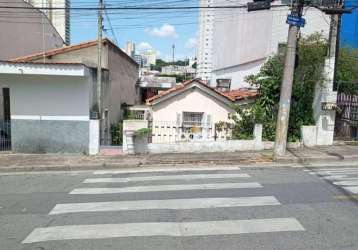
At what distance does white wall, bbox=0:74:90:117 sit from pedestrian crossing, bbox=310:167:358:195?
8.21 m

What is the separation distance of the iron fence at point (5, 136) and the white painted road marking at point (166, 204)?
7.92m

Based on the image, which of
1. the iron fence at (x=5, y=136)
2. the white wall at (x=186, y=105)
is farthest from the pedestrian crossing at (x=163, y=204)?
the white wall at (x=186, y=105)

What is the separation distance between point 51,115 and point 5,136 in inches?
88.2

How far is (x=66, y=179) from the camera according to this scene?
30.4 ft

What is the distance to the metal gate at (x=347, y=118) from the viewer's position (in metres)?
14.3

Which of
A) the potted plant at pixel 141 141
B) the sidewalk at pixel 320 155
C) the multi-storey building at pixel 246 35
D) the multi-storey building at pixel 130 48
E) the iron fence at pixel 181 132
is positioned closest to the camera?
the sidewalk at pixel 320 155

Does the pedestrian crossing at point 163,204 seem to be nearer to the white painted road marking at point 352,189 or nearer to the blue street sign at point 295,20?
the white painted road marking at point 352,189

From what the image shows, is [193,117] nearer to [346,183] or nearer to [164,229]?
[346,183]

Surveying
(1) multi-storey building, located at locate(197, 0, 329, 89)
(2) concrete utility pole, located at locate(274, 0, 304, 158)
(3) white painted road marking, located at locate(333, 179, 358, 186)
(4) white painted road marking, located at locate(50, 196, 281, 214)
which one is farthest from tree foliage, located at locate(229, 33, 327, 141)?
(1) multi-storey building, located at locate(197, 0, 329, 89)

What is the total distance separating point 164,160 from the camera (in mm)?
11633

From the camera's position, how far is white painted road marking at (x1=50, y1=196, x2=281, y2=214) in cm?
640

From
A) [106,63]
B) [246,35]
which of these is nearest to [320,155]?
[106,63]

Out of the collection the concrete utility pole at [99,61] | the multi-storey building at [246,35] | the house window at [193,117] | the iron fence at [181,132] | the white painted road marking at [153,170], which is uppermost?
the multi-storey building at [246,35]

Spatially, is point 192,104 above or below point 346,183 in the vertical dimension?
above
